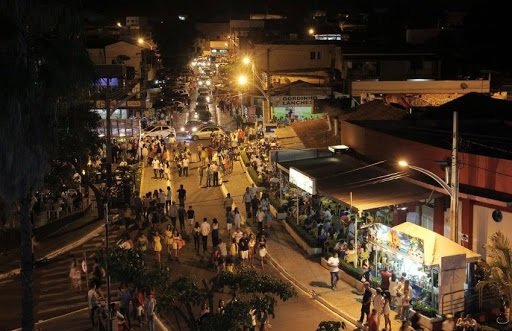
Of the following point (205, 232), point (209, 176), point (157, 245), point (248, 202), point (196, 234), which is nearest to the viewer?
point (157, 245)

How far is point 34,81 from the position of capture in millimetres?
13602

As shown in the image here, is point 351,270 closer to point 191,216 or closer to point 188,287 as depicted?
point 191,216

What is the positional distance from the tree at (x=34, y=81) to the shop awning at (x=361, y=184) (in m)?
11.2

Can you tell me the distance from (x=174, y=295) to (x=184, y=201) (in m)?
21.3

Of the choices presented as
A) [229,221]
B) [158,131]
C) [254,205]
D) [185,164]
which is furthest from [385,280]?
[158,131]

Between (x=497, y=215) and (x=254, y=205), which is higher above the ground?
(x=497, y=215)

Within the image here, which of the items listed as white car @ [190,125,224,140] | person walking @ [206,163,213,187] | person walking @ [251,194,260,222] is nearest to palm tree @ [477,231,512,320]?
person walking @ [251,194,260,222]

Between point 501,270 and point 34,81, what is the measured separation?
38.2 feet

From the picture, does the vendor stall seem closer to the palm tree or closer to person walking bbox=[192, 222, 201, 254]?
the palm tree

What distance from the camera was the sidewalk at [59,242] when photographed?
25.9m

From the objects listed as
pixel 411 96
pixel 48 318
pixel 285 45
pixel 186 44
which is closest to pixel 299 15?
pixel 186 44

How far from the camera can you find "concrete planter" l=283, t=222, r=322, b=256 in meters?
25.1

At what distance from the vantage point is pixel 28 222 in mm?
14719

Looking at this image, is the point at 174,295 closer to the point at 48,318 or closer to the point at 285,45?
the point at 48,318
